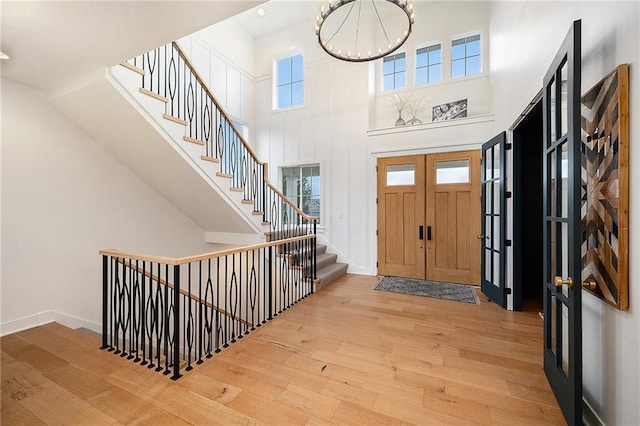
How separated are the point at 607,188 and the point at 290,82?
20.9 ft

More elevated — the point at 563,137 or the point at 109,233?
the point at 563,137

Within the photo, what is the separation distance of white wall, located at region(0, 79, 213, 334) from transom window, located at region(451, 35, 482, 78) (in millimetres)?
6183

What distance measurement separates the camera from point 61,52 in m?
2.32

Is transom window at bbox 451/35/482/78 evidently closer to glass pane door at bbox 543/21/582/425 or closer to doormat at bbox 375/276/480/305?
glass pane door at bbox 543/21/582/425

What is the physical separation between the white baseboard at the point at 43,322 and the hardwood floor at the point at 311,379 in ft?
0.46

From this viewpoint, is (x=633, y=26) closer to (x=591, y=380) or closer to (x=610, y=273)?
(x=610, y=273)

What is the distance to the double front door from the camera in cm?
468

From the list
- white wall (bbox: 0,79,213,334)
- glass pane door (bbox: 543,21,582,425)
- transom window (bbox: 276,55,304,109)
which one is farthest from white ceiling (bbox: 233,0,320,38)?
glass pane door (bbox: 543,21,582,425)

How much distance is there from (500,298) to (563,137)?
267 cm

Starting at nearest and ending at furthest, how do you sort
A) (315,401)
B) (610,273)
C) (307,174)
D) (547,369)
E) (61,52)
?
(610,273), (315,401), (547,369), (61,52), (307,174)

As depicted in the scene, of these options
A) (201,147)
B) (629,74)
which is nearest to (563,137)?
(629,74)

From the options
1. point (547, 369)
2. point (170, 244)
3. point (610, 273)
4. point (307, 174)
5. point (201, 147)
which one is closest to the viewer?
point (610, 273)

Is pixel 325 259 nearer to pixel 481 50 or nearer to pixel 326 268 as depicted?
pixel 326 268

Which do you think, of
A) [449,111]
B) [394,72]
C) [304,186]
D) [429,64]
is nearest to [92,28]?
[304,186]
